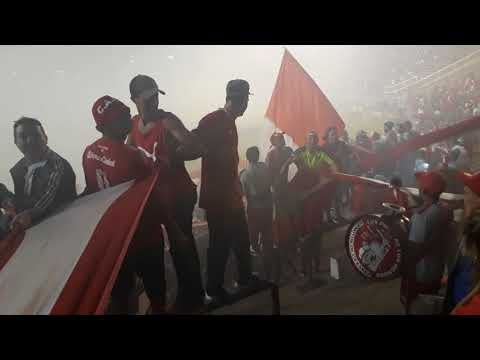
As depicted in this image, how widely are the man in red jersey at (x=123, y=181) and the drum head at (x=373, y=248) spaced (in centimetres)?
116

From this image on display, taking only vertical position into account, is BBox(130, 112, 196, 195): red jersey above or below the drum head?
above

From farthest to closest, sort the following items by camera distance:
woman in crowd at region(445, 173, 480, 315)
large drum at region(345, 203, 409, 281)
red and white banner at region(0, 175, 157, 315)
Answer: large drum at region(345, 203, 409, 281) < red and white banner at region(0, 175, 157, 315) < woman in crowd at region(445, 173, 480, 315)

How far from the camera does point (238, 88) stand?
242cm

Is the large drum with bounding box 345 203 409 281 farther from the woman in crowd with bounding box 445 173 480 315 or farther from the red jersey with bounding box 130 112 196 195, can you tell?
the red jersey with bounding box 130 112 196 195

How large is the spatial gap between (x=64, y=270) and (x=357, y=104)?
213cm

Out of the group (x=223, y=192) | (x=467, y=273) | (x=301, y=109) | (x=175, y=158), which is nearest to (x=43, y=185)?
(x=175, y=158)

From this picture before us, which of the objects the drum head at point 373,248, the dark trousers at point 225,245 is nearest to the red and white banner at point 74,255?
the dark trousers at point 225,245

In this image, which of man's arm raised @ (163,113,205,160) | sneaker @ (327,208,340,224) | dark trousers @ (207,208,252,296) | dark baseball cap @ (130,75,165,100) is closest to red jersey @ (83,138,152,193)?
man's arm raised @ (163,113,205,160)

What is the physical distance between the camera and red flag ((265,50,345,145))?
2.54m

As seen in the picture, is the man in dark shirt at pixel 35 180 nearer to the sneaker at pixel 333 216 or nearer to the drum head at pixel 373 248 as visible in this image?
the sneaker at pixel 333 216

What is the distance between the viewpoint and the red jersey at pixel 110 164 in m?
2.22

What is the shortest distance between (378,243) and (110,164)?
1.76m

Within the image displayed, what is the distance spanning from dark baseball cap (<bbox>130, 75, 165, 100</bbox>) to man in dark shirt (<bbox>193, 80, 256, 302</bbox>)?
1.21 feet
